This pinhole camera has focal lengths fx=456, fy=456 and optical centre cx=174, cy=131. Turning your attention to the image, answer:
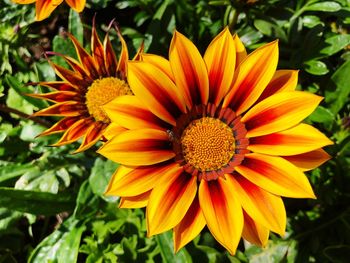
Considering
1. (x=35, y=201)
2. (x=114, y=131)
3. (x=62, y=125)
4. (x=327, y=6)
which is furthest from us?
(x=327, y=6)

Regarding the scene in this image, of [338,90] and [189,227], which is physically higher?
[189,227]

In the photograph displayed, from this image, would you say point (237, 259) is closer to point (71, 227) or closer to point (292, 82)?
point (71, 227)

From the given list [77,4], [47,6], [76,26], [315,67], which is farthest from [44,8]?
[315,67]

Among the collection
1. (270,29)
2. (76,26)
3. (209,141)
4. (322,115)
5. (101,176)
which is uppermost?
(76,26)

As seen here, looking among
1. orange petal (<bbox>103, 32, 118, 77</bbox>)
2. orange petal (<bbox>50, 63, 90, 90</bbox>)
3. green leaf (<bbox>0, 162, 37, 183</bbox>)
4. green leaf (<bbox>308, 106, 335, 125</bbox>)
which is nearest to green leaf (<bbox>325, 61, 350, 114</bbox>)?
green leaf (<bbox>308, 106, 335, 125</bbox>)

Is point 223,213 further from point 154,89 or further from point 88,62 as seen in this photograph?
point 88,62

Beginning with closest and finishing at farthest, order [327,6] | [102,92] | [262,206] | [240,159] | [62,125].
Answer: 1. [262,206]
2. [240,159]
3. [62,125]
4. [102,92]
5. [327,6]

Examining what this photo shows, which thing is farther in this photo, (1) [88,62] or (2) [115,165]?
(2) [115,165]

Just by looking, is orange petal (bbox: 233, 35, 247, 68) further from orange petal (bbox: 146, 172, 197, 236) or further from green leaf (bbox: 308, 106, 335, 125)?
green leaf (bbox: 308, 106, 335, 125)
